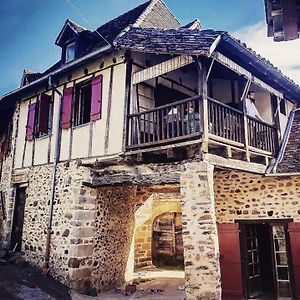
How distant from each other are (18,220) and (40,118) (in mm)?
3245

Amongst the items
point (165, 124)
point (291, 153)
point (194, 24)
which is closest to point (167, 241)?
point (291, 153)

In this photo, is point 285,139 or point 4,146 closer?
point 285,139

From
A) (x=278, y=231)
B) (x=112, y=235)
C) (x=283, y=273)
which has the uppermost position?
(x=278, y=231)

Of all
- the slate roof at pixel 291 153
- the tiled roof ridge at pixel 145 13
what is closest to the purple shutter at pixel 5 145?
the tiled roof ridge at pixel 145 13

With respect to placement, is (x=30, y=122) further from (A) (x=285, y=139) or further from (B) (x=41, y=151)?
(A) (x=285, y=139)

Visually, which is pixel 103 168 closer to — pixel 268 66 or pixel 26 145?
pixel 26 145

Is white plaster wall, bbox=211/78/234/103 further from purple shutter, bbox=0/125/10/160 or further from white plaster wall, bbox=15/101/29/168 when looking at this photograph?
purple shutter, bbox=0/125/10/160

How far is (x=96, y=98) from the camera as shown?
792 cm

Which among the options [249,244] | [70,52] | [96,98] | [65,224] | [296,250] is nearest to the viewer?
[296,250]

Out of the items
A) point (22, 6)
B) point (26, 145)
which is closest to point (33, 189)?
point (26, 145)

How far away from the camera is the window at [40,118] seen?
9109 millimetres

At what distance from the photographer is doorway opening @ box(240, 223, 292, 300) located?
24.4 feet

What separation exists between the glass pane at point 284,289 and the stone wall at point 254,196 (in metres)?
1.53

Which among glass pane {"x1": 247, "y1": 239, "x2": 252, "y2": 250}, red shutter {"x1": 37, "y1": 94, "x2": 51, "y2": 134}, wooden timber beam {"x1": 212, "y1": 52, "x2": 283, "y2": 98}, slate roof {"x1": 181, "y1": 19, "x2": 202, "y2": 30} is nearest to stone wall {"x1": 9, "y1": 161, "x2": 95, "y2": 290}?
red shutter {"x1": 37, "y1": 94, "x2": 51, "y2": 134}
